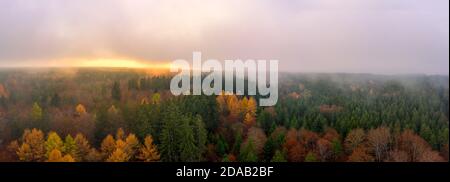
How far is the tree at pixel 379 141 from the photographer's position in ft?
99.4

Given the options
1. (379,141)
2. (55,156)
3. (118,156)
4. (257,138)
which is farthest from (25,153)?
(379,141)

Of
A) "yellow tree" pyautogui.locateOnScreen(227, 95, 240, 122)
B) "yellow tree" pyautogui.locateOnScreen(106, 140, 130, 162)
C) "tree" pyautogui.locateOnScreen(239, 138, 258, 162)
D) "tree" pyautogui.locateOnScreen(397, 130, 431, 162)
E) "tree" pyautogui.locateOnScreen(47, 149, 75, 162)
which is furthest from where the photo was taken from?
"yellow tree" pyautogui.locateOnScreen(227, 95, 240, 122)

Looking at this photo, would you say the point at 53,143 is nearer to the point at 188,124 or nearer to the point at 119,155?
the point at 119,155

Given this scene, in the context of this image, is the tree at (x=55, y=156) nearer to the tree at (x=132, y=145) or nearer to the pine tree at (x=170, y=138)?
the tree at (x=132, y=145)

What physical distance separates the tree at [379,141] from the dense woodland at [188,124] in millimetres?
103

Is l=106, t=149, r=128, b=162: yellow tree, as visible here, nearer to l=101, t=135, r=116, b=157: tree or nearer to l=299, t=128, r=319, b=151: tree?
l=101, t=135, r=116, b=157: tree

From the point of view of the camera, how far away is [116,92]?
150ft

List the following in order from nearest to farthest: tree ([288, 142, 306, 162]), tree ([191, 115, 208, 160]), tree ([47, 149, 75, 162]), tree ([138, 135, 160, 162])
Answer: tree ([47, 149, 75, 162])
tree ([138, 135, 160, 162])
tree ([288, 142, 306, 162])
tree ([191, 115, 208, 160])

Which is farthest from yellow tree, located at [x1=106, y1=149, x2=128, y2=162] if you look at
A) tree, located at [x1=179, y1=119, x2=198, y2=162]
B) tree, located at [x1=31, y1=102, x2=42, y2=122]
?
tree, located at [x1=31, y1=102, x2=42, y2=122]

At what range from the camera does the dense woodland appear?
100 feet

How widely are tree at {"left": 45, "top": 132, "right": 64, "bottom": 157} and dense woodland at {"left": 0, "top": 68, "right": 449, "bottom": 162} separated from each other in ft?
0.24

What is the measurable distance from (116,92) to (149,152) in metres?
16.9
